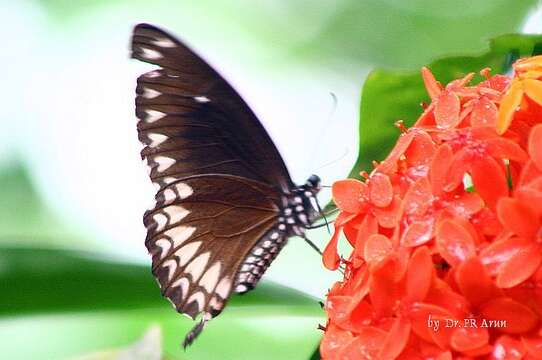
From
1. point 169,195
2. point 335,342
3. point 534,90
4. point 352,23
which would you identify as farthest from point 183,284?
point 352,23

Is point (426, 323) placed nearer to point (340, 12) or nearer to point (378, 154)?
point (378, 154)

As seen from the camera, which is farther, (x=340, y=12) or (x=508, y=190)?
(x=340, y=12)

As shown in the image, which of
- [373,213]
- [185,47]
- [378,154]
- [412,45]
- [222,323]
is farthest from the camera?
[412,45]

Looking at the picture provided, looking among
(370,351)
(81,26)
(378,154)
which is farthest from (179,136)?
(81,26)

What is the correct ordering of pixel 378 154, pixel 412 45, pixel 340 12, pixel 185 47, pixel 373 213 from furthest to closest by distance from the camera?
pixel 340 12
pixel 412 45
pixel 378 154
pixel 185 47
pixel 373 213

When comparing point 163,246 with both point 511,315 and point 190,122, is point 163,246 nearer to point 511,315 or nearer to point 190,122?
point 190,122

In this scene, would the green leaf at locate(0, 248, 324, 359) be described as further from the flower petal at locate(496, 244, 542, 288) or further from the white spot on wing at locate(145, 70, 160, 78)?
the flower petal at locate(496, 244, 542, 288)

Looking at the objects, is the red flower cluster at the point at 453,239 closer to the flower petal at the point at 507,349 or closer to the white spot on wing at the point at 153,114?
the flower petal at the point at 507,349

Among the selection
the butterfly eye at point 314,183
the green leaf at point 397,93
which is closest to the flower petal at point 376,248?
the green leaf at point 397,93
